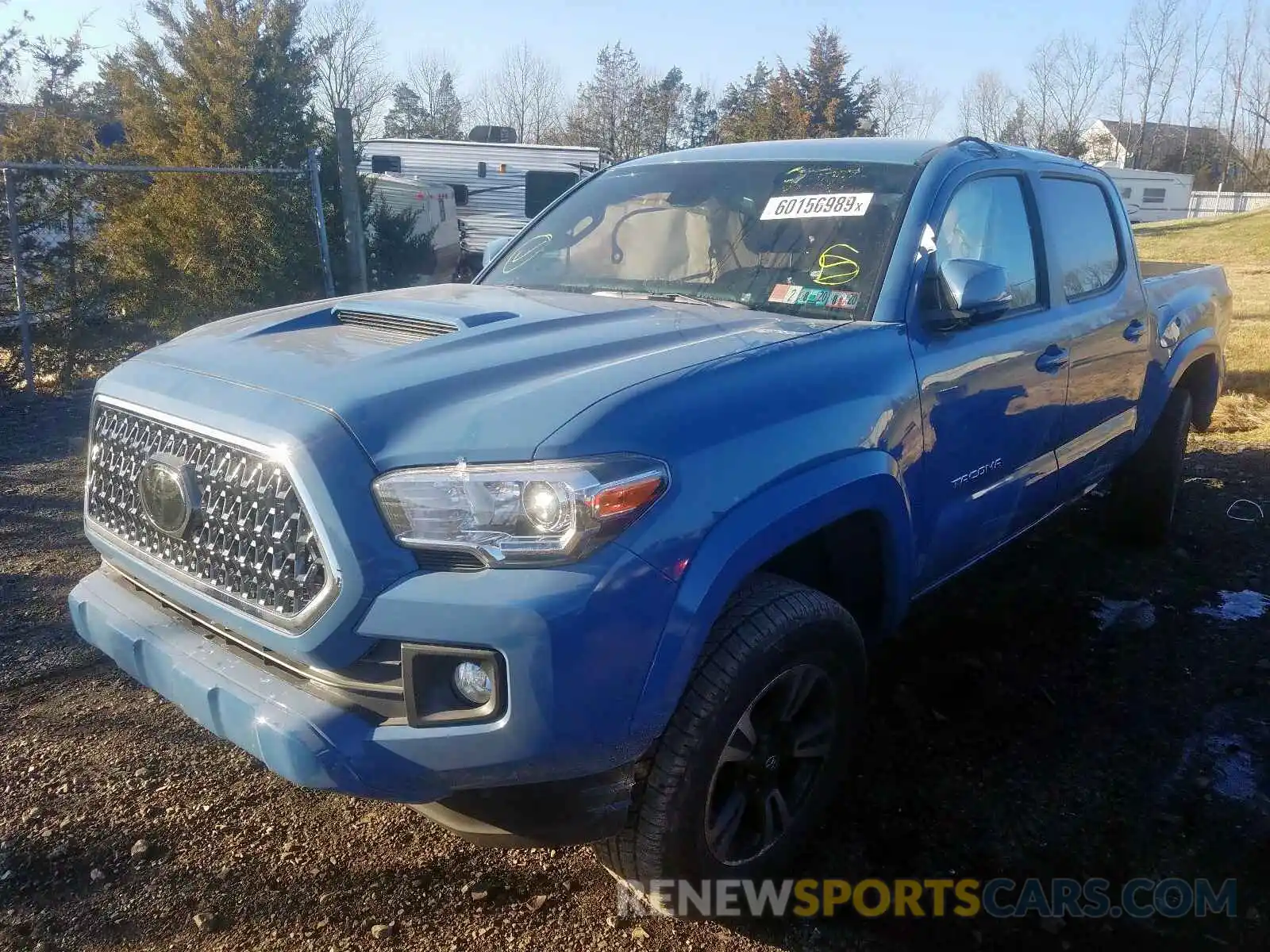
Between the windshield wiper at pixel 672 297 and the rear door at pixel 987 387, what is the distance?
60cm

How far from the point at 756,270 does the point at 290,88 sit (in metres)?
8.76

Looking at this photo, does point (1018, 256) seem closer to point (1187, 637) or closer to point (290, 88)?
point (1187, 637)

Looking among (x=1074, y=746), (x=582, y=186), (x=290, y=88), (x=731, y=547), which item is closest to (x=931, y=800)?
(x=1074, y=746)

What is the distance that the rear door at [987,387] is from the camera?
2.94m

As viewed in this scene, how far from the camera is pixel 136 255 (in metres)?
8.96

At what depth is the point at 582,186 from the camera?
4.16 m

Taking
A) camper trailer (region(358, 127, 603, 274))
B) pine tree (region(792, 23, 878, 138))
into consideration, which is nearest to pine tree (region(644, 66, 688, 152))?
pine tree (region(792, 23, 878, 138))

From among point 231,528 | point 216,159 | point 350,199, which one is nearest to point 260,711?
point 231,528

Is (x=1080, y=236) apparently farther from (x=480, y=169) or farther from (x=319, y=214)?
(x=480, y=169)

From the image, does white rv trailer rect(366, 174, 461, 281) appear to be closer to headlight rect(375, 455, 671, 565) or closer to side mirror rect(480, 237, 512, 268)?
side mirror rect(480, 237, 512, 268)

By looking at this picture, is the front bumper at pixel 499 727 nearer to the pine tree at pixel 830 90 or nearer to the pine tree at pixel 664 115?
the pine tree at pixel 830 90

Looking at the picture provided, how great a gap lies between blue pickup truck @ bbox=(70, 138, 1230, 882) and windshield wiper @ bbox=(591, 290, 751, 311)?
22 mm

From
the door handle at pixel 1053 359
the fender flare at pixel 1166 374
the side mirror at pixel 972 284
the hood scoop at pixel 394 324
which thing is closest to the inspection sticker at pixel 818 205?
the side mirror at pixel 972 284

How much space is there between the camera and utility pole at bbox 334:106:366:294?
9.09m
